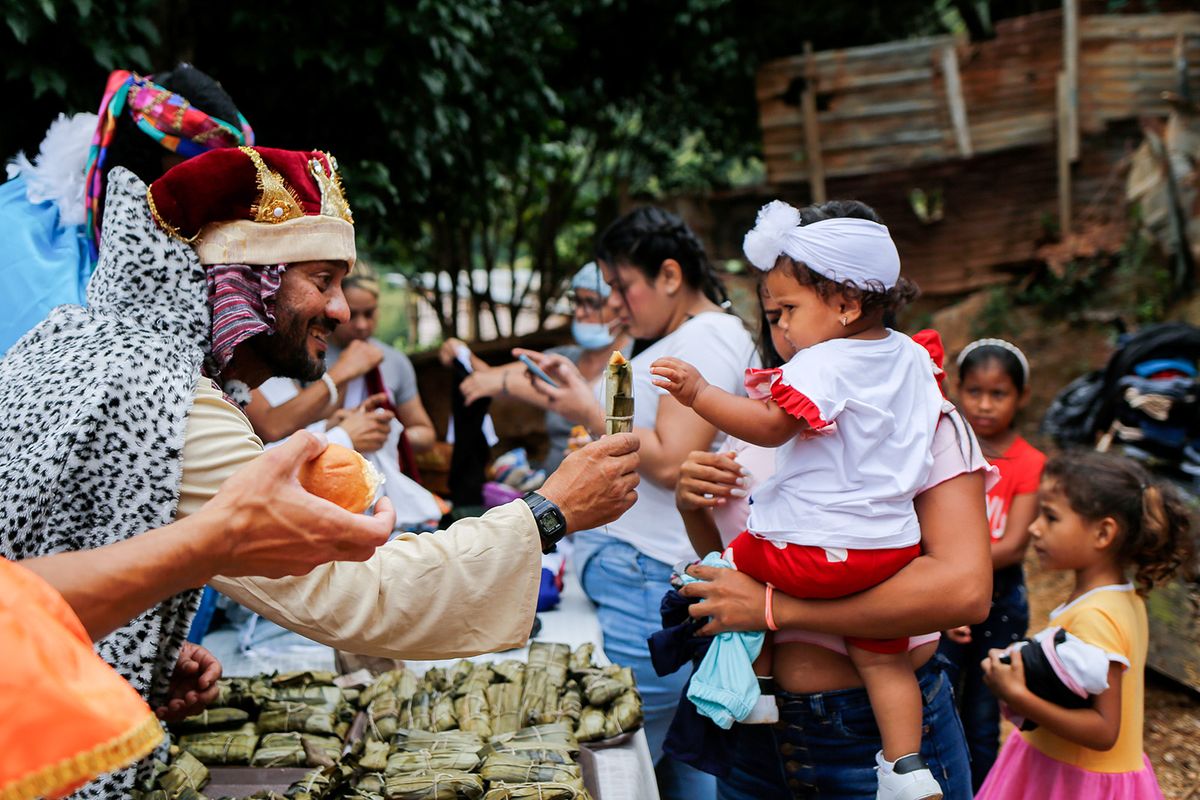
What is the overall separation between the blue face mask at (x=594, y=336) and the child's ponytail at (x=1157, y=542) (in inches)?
111

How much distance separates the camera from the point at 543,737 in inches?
99.3

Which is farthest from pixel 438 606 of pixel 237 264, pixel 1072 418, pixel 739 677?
pixel 1072 418

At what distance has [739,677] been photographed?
214 centimetres

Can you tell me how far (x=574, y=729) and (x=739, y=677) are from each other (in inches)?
28.8

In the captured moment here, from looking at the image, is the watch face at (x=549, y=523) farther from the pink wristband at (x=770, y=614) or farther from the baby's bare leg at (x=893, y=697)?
the baby's bare leg at (x=893, y=697)

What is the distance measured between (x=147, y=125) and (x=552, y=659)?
7.04 ft

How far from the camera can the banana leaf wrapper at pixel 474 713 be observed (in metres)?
2.70

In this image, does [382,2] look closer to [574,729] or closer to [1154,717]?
[574,729]

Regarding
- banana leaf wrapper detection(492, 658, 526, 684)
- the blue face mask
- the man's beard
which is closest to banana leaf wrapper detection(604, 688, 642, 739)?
banana leaf wrapper detection(492, 658, 526, 684)

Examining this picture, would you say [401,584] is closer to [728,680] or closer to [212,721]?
[728,680]

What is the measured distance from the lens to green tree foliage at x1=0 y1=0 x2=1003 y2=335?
4.44m

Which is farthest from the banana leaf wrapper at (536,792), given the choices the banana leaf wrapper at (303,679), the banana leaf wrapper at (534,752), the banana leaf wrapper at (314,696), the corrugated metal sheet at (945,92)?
the corrugated metal sheet at (945,92)

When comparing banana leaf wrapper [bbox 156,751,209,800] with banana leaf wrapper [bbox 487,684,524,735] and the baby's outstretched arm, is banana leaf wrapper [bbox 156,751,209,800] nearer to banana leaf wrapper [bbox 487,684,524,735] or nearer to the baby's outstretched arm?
banana leaf wrapper [bbox 487,684,524,735]

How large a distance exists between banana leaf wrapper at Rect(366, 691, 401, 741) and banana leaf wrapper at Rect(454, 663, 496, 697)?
199 mm
